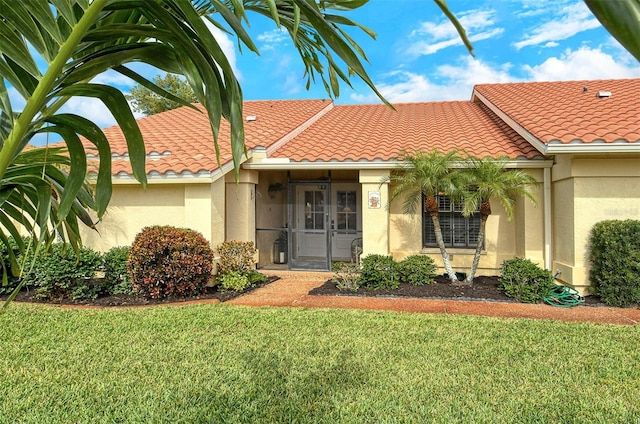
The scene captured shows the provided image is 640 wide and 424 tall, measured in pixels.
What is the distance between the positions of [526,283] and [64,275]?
1056 centimetres

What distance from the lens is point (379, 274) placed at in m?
10.1

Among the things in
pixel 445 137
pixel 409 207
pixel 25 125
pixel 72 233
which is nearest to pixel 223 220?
pixel 409 207

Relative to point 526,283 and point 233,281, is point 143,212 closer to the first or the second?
point 233,281

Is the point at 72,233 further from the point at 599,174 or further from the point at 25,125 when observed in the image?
the point at 599,174

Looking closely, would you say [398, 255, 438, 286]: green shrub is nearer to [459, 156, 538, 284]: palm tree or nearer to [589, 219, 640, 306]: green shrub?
[459, 156, 538, 284]: palm tree

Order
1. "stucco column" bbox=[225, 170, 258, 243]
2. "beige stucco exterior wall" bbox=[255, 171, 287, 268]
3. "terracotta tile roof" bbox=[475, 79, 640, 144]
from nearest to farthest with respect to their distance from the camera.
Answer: "terracotta tile roof" bbox=[475, 79, 640, 144]
"stucco column" bbox=[225, 170, 258, 243]
"beige stucco exterior wall" bbox=[255, 171, 287, 268]

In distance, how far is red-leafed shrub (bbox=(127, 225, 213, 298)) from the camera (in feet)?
30.1

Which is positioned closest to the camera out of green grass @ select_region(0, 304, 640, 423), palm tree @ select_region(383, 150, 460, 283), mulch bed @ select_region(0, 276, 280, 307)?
green grass @ select_region(0, 304, 640, 423)

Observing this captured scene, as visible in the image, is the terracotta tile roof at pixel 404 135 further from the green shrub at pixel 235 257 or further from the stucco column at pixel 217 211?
the green shrub at pixel 235 257

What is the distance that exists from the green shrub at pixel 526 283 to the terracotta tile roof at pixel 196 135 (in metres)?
7.61

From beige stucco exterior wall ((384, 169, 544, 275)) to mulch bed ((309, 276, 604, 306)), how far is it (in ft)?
4.38

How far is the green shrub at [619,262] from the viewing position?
27.5 ft

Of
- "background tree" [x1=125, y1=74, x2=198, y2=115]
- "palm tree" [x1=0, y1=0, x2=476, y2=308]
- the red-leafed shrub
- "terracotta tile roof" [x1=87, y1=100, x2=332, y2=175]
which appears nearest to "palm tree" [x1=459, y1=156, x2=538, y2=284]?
"terracotta tile roof" [x1=87, y1=100, x2=332, y2=175]

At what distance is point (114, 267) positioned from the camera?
9.83 m
